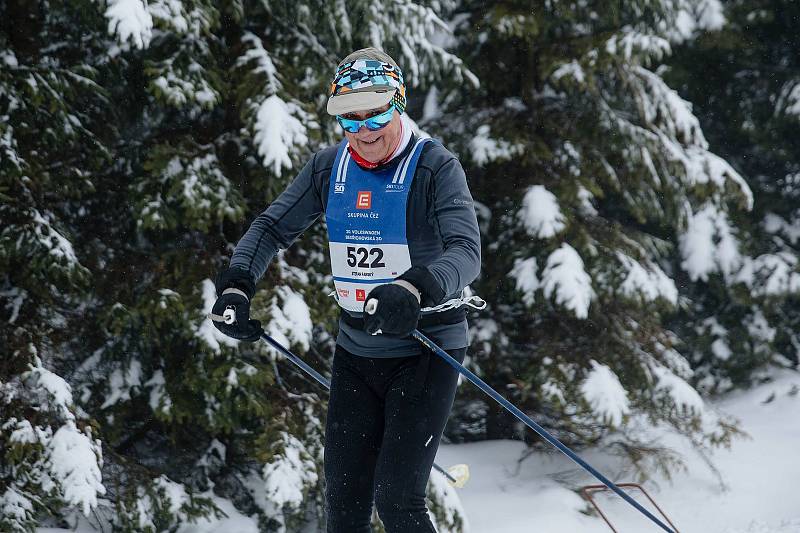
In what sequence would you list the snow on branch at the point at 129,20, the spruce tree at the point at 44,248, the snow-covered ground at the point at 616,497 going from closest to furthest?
the snow on branch at the point at 129,20, the spruce tree at the point at 44,248, the snow-covered ground at the point at 616,497

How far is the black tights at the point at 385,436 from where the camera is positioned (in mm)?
2908

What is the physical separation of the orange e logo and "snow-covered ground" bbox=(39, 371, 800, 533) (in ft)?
10.8

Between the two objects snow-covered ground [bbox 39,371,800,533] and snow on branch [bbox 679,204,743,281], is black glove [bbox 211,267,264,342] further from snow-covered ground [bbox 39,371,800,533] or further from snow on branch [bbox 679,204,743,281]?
snow on branch [bbox 679,204,743,281]

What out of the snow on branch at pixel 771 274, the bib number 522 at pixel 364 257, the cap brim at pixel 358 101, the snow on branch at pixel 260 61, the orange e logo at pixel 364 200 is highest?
the snow on branch at pixel 260 61

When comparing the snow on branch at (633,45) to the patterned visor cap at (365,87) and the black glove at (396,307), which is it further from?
the black glove at (396,307)

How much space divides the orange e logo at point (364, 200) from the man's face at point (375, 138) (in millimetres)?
124

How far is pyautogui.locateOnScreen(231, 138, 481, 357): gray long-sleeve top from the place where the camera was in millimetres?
2828

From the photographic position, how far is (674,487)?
7.51 m

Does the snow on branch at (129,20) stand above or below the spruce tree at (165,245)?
above

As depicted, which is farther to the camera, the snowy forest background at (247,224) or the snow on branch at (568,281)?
the snow on branch at (568,281)

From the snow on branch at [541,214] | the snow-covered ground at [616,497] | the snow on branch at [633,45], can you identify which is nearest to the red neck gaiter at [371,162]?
the snow-covered ground at [616,497]

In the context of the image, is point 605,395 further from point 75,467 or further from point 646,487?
point 75,467

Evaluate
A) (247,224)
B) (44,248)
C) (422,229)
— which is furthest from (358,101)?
(247,224)

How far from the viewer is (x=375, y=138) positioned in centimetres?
300
